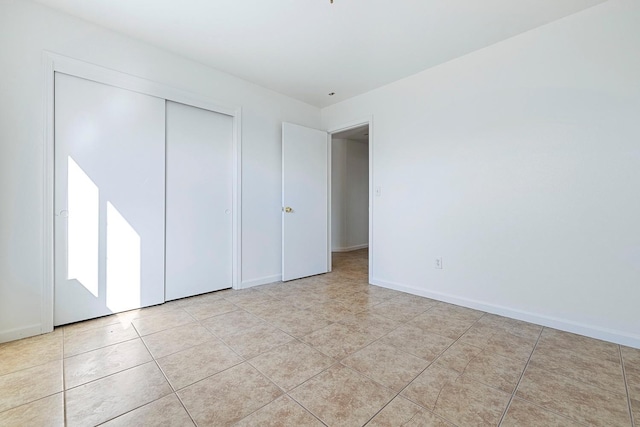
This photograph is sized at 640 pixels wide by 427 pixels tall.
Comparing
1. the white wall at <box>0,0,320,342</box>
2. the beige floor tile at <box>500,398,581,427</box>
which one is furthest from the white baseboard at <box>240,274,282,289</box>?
the beige floor tile at <box>500,398,581,427</box>

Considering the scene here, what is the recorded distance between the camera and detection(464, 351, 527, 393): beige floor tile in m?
1.51

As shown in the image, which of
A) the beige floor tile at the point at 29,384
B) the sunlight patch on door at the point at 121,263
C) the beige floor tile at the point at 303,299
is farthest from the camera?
the beige floor tile at the point at 303,299

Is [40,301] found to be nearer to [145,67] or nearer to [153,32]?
[145,67]

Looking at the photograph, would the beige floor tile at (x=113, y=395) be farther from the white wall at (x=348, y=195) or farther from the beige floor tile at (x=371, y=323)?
the white wall at (x=348, y=195)

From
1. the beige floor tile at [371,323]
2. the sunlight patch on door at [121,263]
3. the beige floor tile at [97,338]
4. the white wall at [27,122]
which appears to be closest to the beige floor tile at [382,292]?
the beige floor tile at [371,323]

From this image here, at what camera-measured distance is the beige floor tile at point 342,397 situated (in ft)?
4.16

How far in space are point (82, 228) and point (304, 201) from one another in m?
2.40

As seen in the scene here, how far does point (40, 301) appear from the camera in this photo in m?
2.08

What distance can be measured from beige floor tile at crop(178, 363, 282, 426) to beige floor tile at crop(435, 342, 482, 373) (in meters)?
1.07

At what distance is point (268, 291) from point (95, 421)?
2012 mm

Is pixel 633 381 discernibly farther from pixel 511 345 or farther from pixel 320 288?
pixel 320 288

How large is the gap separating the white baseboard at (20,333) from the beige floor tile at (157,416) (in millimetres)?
1484

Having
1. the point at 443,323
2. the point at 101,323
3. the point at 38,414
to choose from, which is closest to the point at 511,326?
the point at 443,323

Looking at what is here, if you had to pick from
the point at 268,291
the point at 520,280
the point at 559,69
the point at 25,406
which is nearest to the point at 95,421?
the point at 25,406
